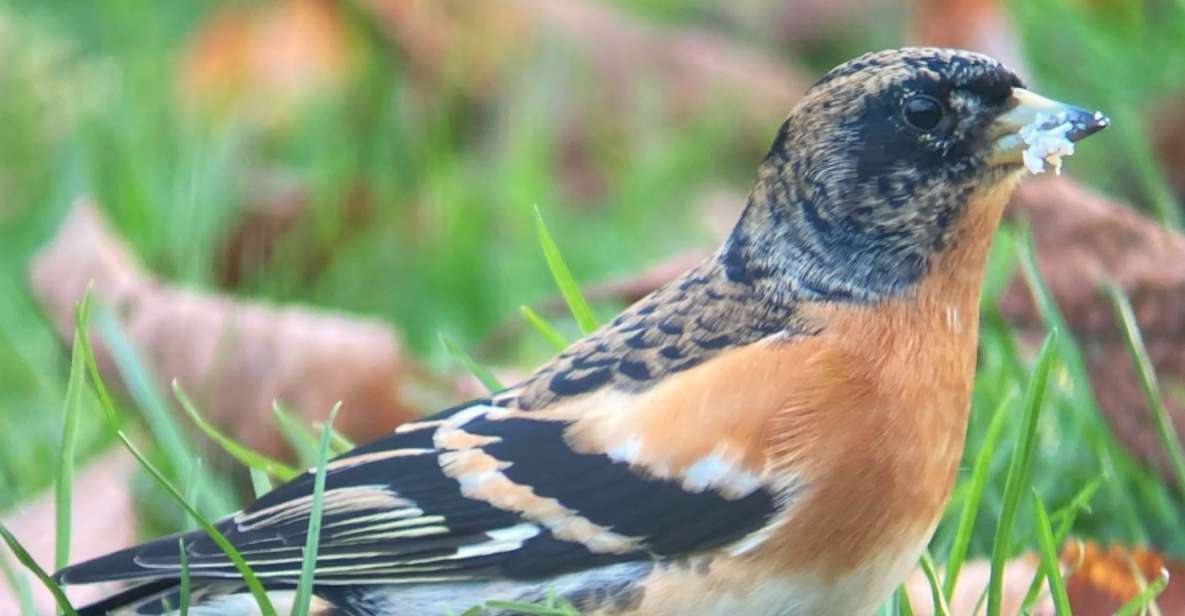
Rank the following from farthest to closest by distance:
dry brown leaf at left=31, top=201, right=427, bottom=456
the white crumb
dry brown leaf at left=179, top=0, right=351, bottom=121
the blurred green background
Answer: dry brown leaf at left=179, top=0, right=351, bottom=121, the blurred green background, dry brown leaf at left=31, top=201, right=427, bottom=456, the white crumb

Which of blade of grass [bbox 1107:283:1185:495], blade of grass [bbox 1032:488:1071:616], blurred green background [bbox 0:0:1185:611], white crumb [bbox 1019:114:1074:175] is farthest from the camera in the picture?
blurred green background [bbox 0:0:1185:611]

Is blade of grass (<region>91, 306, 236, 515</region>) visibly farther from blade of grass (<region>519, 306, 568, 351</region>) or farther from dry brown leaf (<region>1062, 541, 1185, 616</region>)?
dry brown leaf (<region>1062, 541, 1185, 616</region>)

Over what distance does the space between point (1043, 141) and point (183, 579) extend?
1.01 metres

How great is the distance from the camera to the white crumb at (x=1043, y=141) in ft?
6.75

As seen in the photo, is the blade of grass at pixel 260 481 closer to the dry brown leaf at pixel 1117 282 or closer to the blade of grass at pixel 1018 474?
the blade of grass at pixel 1018 474

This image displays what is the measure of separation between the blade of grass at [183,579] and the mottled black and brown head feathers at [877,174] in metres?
0.68

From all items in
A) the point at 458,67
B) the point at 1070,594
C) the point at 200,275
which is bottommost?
the point at 1070,594

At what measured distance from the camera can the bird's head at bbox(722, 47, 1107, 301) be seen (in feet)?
6.91

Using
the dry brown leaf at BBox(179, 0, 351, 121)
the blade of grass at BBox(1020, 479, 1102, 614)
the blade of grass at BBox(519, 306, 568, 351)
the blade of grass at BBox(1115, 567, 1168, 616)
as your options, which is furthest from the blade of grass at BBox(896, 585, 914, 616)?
the dry brown leaf at BBox(179, 0, 351, 121)

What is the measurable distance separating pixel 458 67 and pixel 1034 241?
2331 millimetres

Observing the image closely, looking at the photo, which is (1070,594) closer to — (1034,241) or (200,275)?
(1034,241)

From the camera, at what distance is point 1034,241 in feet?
8.82

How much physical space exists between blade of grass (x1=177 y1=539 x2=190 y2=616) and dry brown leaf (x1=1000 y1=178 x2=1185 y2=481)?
1.22 metres

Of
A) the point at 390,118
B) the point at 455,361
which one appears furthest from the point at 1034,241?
the point at 390,118
